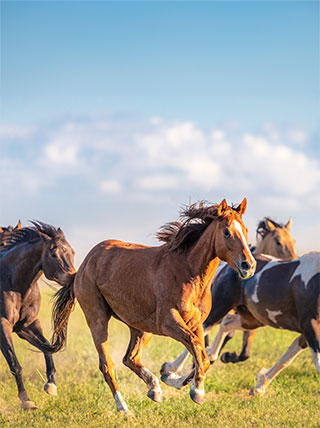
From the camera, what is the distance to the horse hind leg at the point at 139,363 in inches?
A: 232

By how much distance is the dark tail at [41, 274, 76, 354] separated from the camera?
24.8ft

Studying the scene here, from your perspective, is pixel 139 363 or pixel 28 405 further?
pixel 28 405

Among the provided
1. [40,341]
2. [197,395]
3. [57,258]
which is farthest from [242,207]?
[40,341]

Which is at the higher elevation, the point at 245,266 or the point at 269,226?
the point at 269,226

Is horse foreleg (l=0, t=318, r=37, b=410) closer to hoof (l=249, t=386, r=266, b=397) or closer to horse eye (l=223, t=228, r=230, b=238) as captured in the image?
hoof (l=249, t=386, r=266, b=397)

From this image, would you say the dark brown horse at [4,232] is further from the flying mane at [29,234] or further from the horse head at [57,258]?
the horse head at [57,258]

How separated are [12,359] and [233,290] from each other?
322 centimetres

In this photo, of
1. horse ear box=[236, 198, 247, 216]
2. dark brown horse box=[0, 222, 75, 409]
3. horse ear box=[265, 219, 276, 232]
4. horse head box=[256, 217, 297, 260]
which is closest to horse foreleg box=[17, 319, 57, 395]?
dark brown horse box=[0, 222, 75, 409]

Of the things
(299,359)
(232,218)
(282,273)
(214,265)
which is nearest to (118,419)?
(214,265)

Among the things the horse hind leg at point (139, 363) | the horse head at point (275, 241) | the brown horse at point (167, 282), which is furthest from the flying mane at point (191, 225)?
the horse head at point (275, 241)

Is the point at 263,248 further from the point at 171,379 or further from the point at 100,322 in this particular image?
the point at 171,379

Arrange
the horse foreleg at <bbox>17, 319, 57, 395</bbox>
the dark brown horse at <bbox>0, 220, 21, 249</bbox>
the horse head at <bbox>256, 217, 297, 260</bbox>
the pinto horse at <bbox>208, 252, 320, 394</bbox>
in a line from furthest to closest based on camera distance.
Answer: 1. the horse head at <bbox>256, 217, 297, 260</bbox>
2. the dark brown horse at <bbox>0, 220, 21, 249</bbox>
3. the horse foreleg at <bbox>17, 319, 57, 395</bbox>
4. the pinto horse at <bbox>208, 252, 320, 394</bbox>

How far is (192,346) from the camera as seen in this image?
5.52 m

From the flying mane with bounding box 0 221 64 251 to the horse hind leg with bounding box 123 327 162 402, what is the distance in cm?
188
